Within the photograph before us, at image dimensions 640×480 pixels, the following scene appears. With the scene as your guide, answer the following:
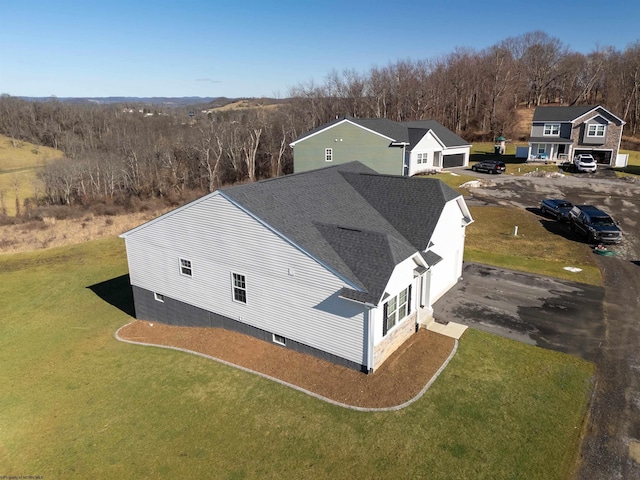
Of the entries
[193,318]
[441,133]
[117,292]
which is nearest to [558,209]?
[441,133]

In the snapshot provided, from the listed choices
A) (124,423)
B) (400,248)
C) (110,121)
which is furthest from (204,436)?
(110,121)

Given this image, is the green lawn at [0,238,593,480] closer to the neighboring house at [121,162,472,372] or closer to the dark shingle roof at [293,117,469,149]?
the neighboring house at [121,162,472,372]

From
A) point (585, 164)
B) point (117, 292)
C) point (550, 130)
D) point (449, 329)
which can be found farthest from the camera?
point (550, 130)

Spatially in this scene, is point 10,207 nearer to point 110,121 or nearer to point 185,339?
point 185,339

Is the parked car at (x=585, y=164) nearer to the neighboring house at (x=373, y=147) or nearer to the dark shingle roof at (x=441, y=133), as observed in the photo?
the dark shingle roof at (x=441, y=133)

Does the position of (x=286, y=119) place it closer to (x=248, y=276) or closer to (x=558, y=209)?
(x=558, y=209)

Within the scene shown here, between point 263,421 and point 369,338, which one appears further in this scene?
point 369,338

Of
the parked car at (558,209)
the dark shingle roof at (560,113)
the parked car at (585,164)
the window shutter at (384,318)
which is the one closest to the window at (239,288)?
the window shutter at (384,318)
